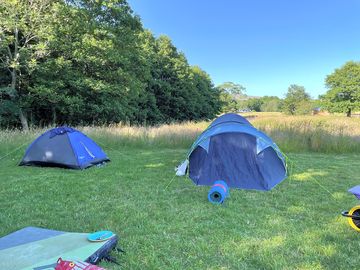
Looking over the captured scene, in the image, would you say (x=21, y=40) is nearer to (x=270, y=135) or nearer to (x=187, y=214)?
(x=270, y=135)

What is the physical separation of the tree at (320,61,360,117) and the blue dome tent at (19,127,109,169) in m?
36.0

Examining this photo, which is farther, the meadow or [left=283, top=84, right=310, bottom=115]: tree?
[left=283, top=84, right=310, bottom=115]: tree

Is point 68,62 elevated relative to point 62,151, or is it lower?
elevated

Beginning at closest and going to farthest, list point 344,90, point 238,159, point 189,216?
point 189,216, point 238,159, point 344,90

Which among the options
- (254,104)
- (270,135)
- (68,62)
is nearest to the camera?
(270,135)

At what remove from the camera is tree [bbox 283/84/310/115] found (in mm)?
48406

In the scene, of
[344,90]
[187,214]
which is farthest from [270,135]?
[344,90]

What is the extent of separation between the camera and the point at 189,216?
149 inches

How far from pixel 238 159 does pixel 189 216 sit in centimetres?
203

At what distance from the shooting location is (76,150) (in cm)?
687

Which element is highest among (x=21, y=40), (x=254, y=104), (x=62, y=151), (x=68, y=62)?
(x=21, y=40)

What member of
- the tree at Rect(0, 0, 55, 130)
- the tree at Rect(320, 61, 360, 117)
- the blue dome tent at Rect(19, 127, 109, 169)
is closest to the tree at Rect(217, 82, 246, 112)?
the tree at Rect(320, 61, 360, 117)

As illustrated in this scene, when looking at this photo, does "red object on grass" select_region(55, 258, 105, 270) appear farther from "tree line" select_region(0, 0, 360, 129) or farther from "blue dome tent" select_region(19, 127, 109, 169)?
"tree line" select_region(0, 0, 360, 129)

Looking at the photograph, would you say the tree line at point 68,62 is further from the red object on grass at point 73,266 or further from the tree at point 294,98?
the tree at point 294,98
